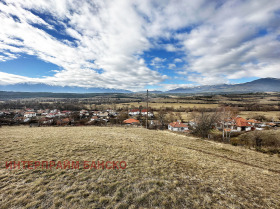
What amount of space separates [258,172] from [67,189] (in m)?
13.3

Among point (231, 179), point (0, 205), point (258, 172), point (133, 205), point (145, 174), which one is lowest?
point (258, 172)

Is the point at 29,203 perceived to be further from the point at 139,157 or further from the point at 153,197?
the point at 139,157

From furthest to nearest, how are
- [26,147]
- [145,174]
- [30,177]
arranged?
1. [26,147]
2. [145,174]
3. [30,177]

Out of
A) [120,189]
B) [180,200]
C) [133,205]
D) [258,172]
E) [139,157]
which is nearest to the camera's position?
[133,205]

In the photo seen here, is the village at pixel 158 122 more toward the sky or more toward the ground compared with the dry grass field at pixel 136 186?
more toward the ground

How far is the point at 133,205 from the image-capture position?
4605 mm

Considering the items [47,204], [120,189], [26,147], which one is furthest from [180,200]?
[26,147]

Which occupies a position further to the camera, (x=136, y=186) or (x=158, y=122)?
(x=158, y=122)

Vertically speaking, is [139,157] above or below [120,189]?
below

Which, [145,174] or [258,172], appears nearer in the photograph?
[145,174]

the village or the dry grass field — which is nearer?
the dry grass field

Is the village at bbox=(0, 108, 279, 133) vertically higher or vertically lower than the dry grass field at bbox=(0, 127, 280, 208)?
lower

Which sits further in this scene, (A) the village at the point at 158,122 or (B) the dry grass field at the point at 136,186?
(A) the village at the point at 158,122

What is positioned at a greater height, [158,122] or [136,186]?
[136,186]
